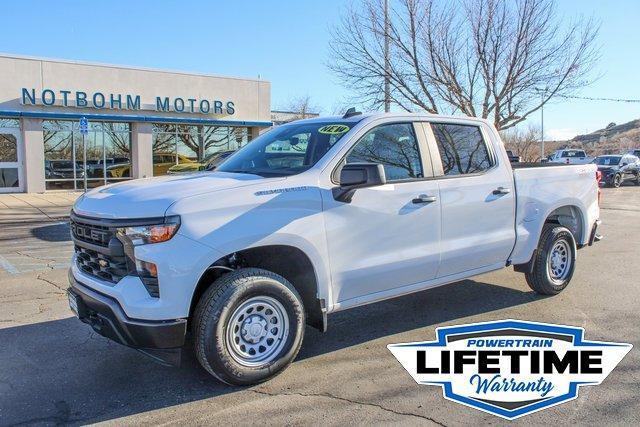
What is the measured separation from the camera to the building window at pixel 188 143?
24.3m

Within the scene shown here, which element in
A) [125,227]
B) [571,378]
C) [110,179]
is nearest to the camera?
[125,227]

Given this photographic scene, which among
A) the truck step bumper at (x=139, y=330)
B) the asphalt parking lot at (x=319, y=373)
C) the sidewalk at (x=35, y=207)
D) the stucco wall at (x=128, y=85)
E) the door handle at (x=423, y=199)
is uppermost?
the stucco wall at (x=128, y=85)

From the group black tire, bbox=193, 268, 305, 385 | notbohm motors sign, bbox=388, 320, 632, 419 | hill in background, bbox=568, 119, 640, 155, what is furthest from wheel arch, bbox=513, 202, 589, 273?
hill in background, bbox=568, 119, 640, 155

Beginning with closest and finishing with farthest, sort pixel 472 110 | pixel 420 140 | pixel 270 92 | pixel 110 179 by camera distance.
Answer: pixel 420 140 < pixel 472 110 < pixel 110 179 < pixel 270 92

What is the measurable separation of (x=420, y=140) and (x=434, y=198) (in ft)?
1.78

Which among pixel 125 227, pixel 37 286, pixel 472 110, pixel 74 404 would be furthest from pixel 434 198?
pixel 472 110

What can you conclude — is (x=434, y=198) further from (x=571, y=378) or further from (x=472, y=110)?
(x=472, y=110)

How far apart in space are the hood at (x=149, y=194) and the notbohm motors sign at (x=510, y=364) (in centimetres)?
186

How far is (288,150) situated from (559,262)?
11.5 ft

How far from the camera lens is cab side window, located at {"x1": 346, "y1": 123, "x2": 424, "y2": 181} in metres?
4.54

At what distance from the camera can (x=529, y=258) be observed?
587cm

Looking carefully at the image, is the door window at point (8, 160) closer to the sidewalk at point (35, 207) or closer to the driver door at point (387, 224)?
the sidewalk at point (35, 207)

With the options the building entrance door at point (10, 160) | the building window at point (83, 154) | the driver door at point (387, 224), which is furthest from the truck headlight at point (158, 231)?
the building entrance door at point (10, 160)

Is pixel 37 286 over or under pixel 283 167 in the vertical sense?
under
